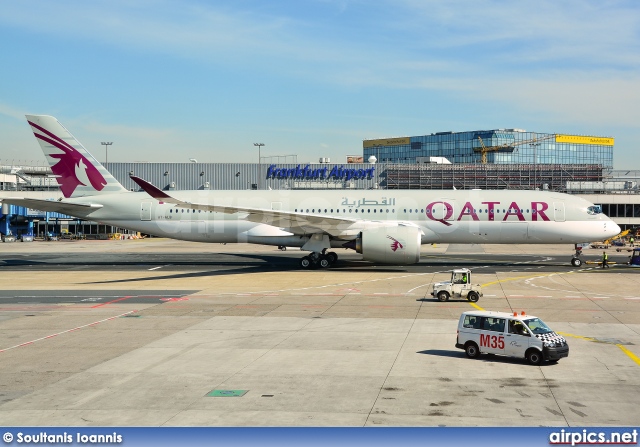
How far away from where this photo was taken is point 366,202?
181 feet

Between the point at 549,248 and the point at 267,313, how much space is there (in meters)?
59.4

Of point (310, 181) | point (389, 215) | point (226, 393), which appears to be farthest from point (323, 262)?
point (310, 181)

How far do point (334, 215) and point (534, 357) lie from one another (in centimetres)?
3459

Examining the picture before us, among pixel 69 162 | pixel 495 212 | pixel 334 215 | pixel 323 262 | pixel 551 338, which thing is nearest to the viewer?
pixel 551 338

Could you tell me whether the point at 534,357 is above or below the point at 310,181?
below

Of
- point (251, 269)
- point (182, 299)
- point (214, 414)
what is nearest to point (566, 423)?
point (214, 414)

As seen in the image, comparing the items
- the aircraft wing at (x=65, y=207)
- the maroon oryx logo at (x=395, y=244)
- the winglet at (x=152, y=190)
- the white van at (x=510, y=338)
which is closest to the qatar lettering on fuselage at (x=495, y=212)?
the maroon oryx logo at (x=395, y=244)

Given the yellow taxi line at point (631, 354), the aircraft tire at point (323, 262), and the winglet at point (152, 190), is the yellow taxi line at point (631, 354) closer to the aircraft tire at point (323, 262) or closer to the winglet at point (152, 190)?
the winglet at point (152, 190)

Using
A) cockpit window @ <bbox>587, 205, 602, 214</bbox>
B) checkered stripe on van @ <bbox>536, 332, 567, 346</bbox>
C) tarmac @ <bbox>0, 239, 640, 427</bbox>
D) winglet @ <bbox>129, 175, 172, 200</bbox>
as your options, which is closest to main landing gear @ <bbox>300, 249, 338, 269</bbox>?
tarmac @ <bbox>0, 239, 640, 427</bbox>

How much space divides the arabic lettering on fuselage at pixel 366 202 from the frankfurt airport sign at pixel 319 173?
6252 centimetres

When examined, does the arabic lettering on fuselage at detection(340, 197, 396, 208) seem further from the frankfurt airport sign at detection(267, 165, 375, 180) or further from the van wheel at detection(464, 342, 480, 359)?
the frankfurt airport sign at detection(267, 165, 375, 180)

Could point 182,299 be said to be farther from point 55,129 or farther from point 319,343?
point 55,129

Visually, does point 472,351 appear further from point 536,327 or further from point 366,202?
point 366,202

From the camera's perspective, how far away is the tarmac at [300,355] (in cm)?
1636
